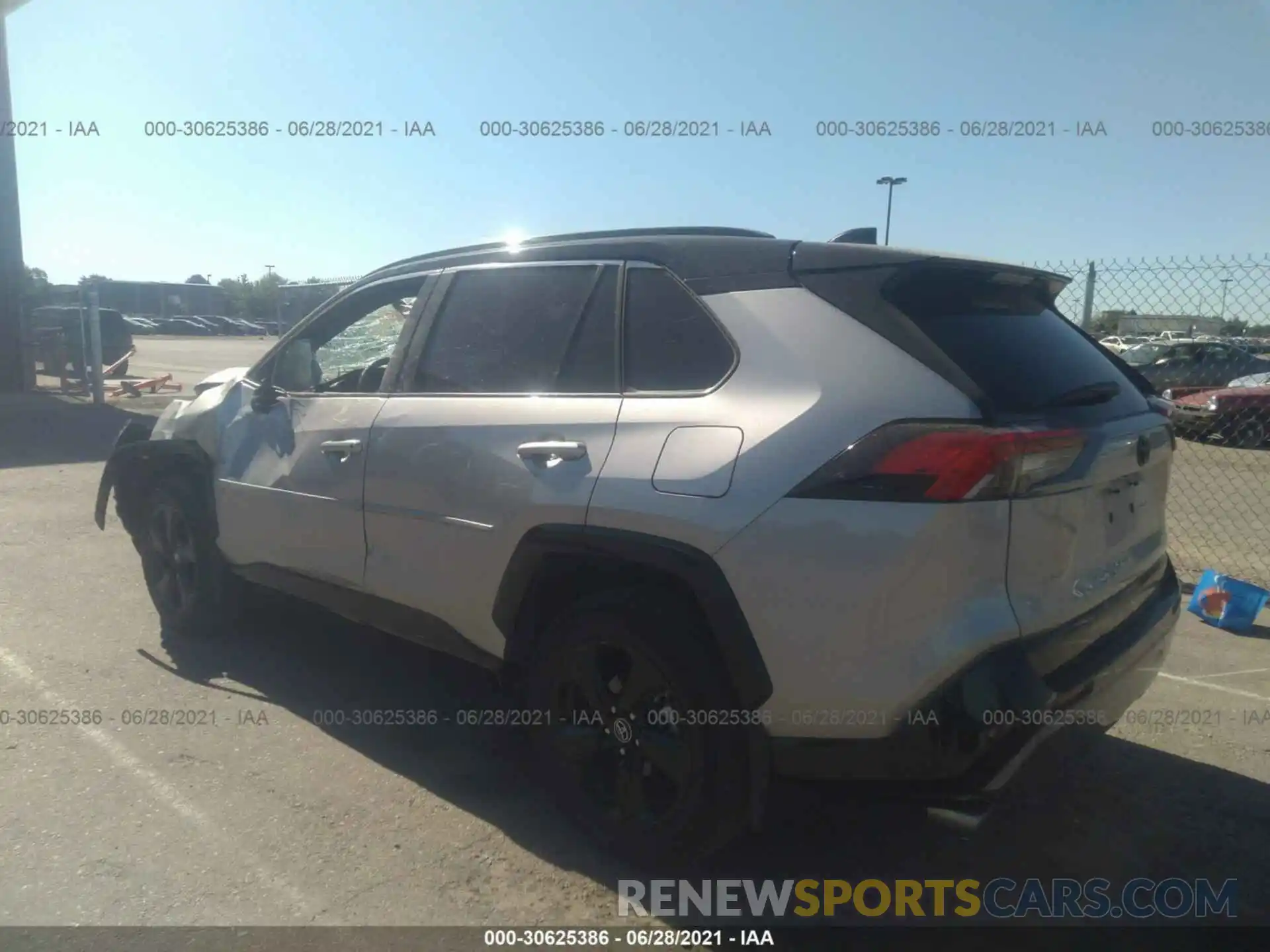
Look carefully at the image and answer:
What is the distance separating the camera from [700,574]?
2619 mm

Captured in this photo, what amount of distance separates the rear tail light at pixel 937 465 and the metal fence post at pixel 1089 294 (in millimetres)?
4632

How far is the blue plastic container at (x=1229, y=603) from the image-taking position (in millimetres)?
5203

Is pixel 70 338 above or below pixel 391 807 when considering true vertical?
above

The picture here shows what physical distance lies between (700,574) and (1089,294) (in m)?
5.08

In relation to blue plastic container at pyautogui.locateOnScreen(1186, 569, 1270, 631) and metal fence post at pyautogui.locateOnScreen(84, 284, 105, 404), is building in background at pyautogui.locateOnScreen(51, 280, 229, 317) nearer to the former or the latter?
metal fence post at pyautogui.locateOnScreen(84, 284, 105, 404)

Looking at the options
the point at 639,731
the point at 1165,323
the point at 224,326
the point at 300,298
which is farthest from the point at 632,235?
the point at 224,326

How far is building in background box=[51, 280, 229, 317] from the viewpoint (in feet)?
222

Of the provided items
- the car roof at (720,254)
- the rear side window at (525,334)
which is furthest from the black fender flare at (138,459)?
the car roof at (720,254)

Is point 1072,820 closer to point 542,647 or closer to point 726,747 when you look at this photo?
point 726,747

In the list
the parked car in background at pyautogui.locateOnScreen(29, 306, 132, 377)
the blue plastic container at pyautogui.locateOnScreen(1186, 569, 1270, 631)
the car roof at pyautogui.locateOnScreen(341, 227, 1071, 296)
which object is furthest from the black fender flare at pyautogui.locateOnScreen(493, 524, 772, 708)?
the parked car in background at pyautogui.locateOnScreen(29, 306, 132, 377)

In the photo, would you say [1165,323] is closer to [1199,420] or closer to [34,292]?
[1199,420]

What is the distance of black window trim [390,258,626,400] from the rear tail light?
0.97 m

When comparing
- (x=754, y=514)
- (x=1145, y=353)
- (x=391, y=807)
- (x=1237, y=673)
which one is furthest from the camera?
(x=1145, y=353)

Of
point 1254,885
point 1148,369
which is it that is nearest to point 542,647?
point 1254,885
